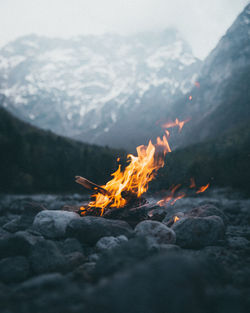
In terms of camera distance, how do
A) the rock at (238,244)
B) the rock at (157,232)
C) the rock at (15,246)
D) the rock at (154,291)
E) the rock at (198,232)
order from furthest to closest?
the rock at (198,232) → the rock at (238,244) → the rock at (157,232) → the rock at (15,246) → the rock at (154,291)

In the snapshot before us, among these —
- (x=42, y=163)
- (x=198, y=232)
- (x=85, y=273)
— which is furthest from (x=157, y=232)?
(x=42, y=163)

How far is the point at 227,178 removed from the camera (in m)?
27.2

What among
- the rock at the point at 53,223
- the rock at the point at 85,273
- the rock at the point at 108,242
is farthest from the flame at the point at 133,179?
the rock at the point at 85,273

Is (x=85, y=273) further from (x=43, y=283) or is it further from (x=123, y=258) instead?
(x=123, y=258)

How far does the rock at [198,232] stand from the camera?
6207mm

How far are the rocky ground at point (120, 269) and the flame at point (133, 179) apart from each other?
1616 millimetres

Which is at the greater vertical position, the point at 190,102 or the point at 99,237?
the point at 190,102

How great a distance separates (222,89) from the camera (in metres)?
135

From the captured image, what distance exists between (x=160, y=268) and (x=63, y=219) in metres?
4.79

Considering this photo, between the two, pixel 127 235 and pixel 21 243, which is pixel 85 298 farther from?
pixel 127 235

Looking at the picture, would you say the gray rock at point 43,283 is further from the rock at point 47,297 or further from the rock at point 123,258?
the rock at point 123,258

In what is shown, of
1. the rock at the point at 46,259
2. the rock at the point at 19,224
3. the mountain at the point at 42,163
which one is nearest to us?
the rock at the point at 46,259

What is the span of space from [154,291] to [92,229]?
4.17 m

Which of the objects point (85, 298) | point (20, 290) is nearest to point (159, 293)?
point (85, 298)
